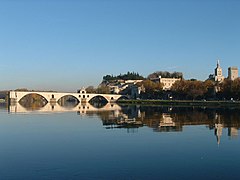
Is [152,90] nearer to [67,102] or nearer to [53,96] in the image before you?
[53,96]

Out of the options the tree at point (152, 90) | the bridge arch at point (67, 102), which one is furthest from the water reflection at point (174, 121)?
the tree at point (152, 90)

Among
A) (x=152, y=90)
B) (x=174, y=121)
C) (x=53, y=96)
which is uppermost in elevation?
(x=152, y=90)

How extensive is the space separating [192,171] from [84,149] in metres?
6.22

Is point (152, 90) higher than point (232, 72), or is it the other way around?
point (232, 72)

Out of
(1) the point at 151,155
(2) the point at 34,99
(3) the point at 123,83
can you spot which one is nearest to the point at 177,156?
(1) the point at 151,155

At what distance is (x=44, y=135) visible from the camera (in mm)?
21344

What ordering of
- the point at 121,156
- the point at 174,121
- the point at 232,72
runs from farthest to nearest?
1. the point at 232,72
2. the point at 174,121
3. the point at 121,156

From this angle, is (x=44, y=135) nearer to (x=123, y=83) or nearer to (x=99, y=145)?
(x=99, y=145)

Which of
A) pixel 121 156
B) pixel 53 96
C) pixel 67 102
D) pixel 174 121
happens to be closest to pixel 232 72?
pixel 67 102

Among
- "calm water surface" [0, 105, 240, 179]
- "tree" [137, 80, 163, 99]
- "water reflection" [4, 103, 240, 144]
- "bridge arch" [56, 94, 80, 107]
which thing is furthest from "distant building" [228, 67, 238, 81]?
"calm water surface" [0, 105, 240, 179]

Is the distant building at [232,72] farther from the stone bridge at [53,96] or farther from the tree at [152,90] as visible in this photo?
the stone bridge at [53,96]

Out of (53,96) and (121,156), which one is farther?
(53,96)

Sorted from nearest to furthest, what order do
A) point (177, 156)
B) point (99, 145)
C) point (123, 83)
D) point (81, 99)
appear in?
point (177, 156), point (99, 145), point (81, 99), point (123, 83)

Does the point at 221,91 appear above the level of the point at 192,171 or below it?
above
